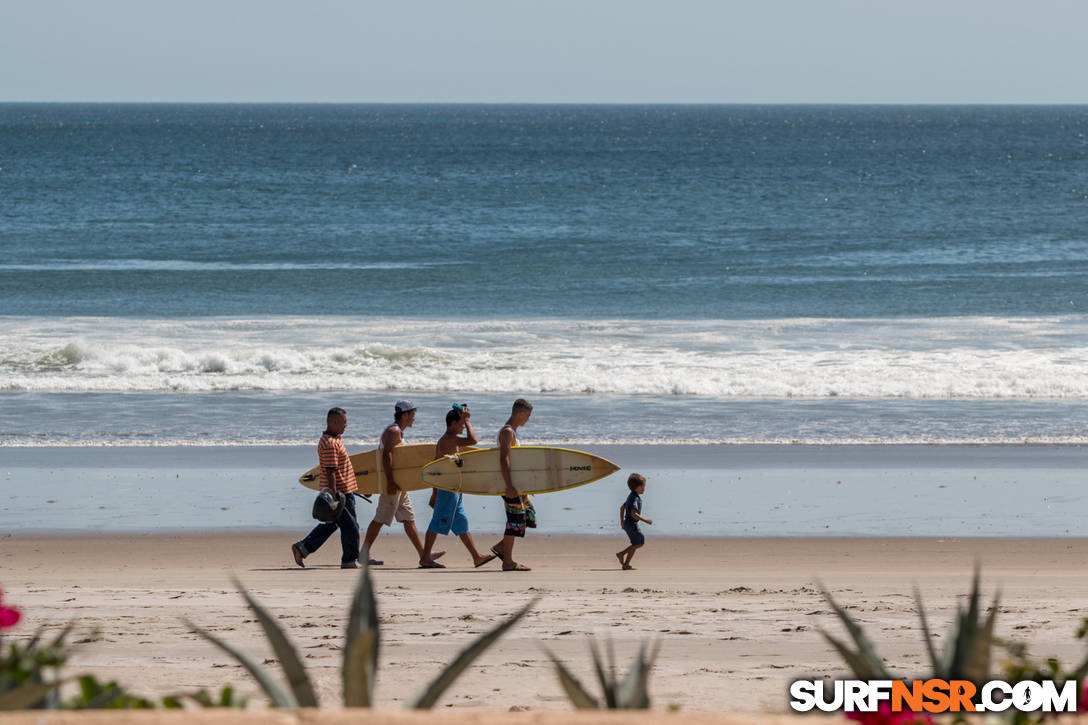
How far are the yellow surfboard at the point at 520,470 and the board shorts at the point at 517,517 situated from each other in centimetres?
48

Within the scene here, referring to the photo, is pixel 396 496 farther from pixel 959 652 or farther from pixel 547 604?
pixel 959 652

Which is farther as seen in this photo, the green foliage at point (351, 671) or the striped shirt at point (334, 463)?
the striped shirt at point (334, 463)

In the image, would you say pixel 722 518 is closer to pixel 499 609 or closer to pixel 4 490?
pixel 499 609

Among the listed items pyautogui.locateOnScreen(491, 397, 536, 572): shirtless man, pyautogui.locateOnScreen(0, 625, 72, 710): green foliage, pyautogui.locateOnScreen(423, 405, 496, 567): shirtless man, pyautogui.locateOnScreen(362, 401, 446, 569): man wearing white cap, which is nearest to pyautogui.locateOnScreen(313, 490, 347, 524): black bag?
pyautogui.locateOnScreen(362, 401, 446, 569): man wearing white cap

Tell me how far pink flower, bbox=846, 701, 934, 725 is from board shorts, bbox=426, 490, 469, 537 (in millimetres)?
6597

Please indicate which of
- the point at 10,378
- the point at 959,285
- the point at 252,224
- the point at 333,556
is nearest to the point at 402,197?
the point at 252,224

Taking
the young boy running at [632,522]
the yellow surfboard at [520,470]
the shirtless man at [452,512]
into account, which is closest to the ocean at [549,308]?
the yellow surfboard at [520,470]

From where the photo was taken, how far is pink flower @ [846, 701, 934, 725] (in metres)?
2.80

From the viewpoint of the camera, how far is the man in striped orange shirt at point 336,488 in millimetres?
9367

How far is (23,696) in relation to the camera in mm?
2938

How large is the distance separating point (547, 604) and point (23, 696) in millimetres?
5222

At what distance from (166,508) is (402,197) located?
143 ft

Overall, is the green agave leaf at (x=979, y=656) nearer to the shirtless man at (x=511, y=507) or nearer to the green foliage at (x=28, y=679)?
the green foliage at (x=28, y=679)

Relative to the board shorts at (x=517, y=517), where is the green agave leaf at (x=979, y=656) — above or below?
above
